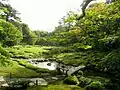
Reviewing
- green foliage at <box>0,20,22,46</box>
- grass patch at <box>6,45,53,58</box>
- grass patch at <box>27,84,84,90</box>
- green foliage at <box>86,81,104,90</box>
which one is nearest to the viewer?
green foliage at <box>0,20,22,46</box>

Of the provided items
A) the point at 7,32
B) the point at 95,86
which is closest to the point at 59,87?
the point at 95,86

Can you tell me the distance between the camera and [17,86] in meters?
23.7

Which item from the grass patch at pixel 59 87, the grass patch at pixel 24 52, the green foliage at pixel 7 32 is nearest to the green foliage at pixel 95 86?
the grass patch at pixel 59 87

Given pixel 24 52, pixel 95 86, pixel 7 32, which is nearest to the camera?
pixel 95 86

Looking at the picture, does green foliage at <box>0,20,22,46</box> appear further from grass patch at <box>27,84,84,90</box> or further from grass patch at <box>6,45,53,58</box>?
grass patch at <box>27,84,84,90</box>

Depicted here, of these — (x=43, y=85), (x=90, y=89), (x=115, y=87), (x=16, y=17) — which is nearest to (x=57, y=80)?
(x=43, y=85)

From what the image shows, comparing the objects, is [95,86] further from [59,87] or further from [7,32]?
[7,32]

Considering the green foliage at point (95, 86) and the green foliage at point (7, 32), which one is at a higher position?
the green foliage at point (7, 32)

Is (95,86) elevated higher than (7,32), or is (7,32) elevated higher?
(7,32)

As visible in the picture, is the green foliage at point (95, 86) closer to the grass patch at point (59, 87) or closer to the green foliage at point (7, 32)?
the grass patch at point (59, 87)

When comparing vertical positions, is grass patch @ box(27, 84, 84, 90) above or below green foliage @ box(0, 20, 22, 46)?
below

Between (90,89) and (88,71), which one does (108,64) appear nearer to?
(90,89)

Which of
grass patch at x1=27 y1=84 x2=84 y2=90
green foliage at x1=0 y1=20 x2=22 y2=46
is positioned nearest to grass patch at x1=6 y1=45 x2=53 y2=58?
green foliage at x1=0 y1=20 x2=22 y2=46

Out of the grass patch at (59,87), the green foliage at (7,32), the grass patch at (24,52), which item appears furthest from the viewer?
the grass patch at (24,52)
